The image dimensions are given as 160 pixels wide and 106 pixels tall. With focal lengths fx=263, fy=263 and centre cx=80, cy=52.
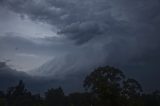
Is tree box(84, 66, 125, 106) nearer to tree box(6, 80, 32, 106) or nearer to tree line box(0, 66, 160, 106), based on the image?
tree line box(0, 66, 160, 106)

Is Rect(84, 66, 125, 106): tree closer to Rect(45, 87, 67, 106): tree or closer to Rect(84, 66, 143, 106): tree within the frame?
Rect(84, 66, 143, 106): tree

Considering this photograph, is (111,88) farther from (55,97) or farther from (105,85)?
(55,97)

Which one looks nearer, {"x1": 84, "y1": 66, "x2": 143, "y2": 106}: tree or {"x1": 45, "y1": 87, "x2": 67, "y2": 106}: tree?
{"x1": 84, "y1": 66, "x2": 143, "y2": 106}: tree

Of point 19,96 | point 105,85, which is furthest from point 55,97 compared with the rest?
point 105,85

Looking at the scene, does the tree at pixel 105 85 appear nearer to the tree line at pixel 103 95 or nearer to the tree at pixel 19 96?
the tree line at pixel 103 95

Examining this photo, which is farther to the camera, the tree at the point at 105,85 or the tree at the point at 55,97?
the tree at the point at 55,97

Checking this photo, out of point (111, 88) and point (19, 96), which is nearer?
point (111, 88)

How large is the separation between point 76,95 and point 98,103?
5595 centimetres

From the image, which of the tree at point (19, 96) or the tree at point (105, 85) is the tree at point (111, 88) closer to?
the tree at point (105, 85)

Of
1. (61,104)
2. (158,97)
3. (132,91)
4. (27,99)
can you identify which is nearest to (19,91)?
(27,99)

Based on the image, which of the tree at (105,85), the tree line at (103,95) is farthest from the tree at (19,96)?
the tree at (105,85)

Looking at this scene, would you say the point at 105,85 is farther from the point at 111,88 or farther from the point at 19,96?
the point at 19,96

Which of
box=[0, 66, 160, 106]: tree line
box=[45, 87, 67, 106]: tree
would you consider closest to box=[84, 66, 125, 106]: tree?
box=[0, 66, 160, 106]: tree line

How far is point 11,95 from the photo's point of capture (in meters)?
123
